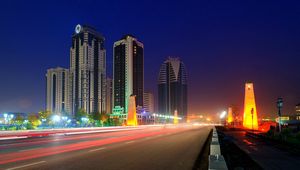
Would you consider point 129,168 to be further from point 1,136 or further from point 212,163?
point 1,136

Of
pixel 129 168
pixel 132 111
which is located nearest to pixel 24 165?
pixel 129 168

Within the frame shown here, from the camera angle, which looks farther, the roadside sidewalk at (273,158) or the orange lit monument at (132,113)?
the orange lit monument at (132,113)

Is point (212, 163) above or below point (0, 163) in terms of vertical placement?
above

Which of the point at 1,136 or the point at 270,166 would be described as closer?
the point at 270,166

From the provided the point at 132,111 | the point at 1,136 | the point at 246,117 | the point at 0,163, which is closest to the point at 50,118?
the point at 132,111

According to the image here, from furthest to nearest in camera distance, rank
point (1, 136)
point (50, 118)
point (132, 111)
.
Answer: point (50, 118) < point (132, 111) < point (1, 136)

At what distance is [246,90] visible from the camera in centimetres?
6706

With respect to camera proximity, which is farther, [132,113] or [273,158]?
[132,113]

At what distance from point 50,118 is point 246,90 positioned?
10398 centimetres

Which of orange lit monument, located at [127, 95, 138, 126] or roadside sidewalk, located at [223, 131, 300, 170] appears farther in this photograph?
A: orange lit monument, located at [127, 95, 138, 126]

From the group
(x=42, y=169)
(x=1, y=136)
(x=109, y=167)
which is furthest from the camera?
(x=1, y=136)

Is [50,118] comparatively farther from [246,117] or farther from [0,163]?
[0,163]

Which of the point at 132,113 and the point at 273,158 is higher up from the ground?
the point at 273,158

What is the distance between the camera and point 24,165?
11195 mm
